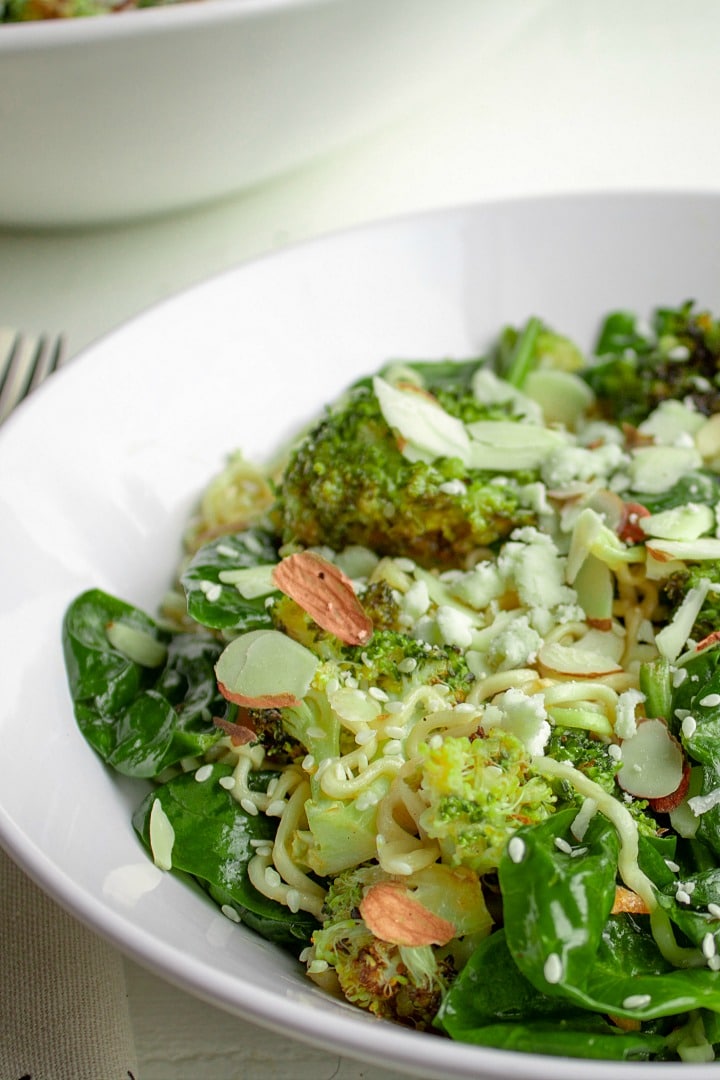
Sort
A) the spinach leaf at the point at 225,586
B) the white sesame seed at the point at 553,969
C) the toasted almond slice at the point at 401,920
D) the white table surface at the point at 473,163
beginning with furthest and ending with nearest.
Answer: the white table surface at the point at 473,163 → the spinach leaf at the point at 225,586 → the toasted almond slice at the point at 401,920 → the white sesame seed at the point at 553,969

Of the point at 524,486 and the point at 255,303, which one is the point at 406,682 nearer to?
the point at 524,486

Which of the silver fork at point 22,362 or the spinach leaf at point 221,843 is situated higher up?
the silver fork at point 22,362

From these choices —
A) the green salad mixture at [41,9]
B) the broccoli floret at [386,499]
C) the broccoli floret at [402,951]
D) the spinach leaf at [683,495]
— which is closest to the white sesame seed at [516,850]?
the broccoli floret at [402,951]

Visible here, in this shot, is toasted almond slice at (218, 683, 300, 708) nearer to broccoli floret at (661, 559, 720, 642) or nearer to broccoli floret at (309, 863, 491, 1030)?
broccoli floret at (309, 863, 491, 1030)

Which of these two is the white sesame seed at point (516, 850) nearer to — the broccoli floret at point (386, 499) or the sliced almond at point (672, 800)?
the sliced almond at point (672, 800)

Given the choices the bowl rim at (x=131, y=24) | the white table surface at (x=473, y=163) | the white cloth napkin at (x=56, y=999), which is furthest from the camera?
the white table surface at (x=473, y=163)

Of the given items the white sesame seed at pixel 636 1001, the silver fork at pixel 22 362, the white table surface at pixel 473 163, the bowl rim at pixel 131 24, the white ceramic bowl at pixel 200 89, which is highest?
the bowl rim at pixel 131 24
